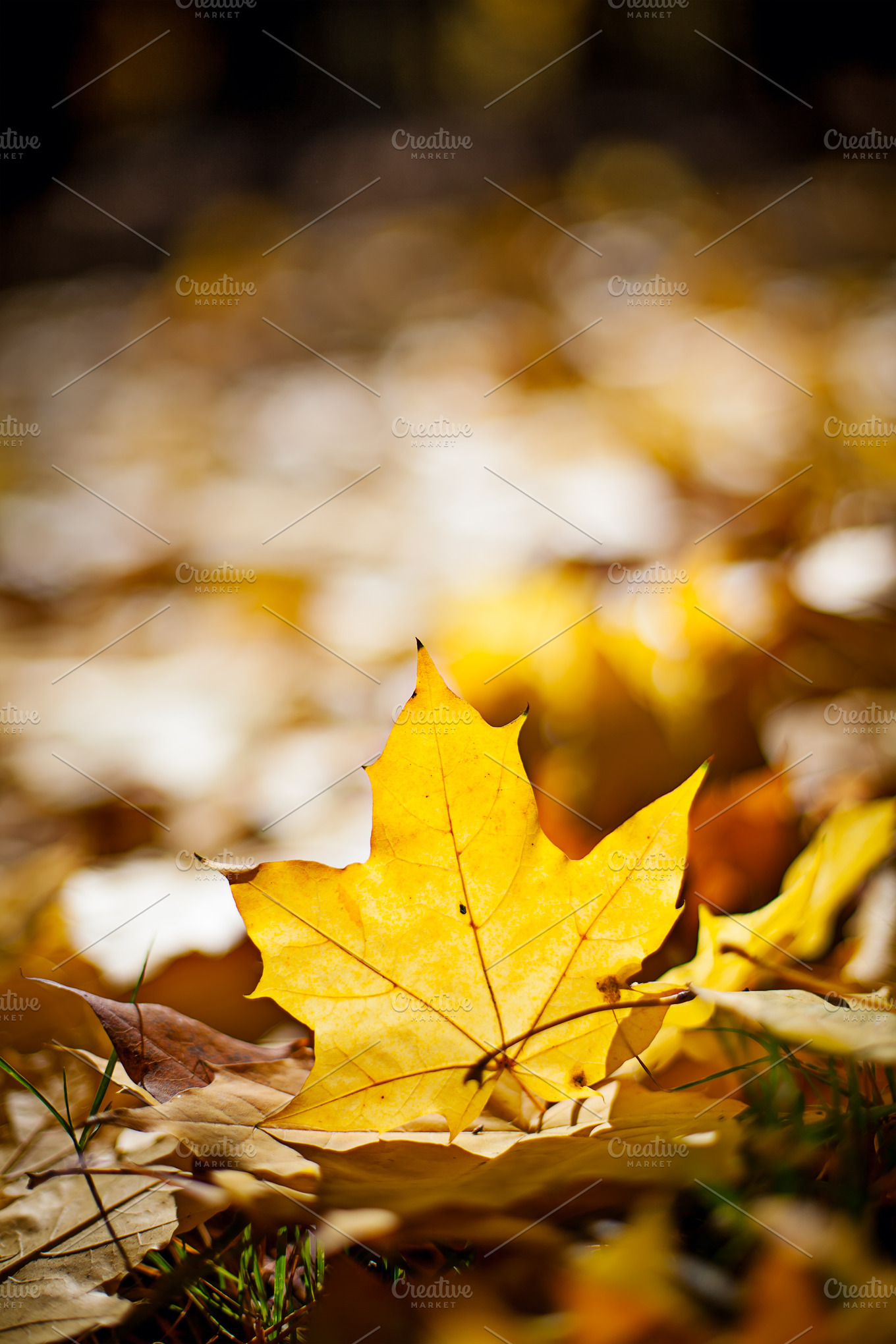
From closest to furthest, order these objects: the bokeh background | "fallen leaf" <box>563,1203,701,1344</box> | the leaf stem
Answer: "fallen leaf" <box>563,1203,701,1344</box> < the leaf stem < the bokeh background

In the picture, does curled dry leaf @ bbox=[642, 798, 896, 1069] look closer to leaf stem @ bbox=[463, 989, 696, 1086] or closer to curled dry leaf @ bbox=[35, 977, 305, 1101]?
leaf stem @ bbox=[463, 989, 696, 1086]

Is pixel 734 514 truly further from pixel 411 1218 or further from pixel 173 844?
pixel 411 1218

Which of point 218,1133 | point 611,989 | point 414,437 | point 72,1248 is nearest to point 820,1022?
point 611,989

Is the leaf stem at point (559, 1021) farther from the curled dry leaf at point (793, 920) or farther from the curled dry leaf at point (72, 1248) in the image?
the curled dry leaf at point (72, 1248)

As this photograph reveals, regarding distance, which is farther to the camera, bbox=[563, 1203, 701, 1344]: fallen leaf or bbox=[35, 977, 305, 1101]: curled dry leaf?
bbox=[35, 977, 305, 1101]: curled dry leaf

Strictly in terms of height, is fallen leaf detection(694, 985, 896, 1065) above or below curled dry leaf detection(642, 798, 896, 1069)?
above

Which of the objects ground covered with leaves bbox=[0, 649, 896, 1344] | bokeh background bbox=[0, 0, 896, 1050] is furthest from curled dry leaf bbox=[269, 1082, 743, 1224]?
bokeh background bbox=[0, 0, 896, 1050]

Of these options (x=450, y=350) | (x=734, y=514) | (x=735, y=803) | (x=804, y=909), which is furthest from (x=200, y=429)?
(x=804, y=909)

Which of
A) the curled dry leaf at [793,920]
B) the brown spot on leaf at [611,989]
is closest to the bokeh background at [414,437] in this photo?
the curled dry leaf at [793,920]
